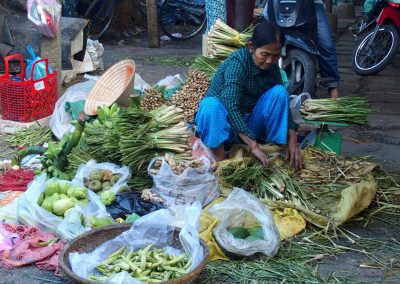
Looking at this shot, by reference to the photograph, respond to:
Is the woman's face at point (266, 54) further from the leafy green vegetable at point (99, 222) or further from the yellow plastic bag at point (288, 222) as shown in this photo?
the leafy green vegetable at point (99, 222)

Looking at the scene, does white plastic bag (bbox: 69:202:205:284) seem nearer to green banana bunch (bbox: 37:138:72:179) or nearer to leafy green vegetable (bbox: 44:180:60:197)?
leafy green vegetable (bbox: 44:180:60:197)

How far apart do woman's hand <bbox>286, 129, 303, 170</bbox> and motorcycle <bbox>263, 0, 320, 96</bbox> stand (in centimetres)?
139

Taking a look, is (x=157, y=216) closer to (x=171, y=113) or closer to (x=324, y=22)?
(x=171, y=113)

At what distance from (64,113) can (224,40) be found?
1.57 metres

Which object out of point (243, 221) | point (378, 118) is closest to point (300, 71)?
point (378, 118)

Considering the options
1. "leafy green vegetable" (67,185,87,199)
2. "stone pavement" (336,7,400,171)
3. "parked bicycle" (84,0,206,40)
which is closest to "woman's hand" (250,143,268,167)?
"leafy green vegetable" (67,185,87,199)

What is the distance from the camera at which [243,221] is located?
4.03 metres

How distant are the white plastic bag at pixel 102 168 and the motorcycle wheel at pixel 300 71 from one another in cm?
218

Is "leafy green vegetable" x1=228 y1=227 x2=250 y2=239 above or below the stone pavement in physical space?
above

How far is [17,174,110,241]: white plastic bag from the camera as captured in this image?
3961 mm

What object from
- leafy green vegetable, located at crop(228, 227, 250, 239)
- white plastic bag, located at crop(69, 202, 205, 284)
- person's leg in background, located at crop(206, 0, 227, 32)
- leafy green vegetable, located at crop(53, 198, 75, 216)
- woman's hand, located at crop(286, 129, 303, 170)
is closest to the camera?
white plastic bag, located at crop(69, 202, 205, 284)

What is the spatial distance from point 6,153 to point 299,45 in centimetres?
274

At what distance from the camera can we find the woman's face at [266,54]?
14.5 ft

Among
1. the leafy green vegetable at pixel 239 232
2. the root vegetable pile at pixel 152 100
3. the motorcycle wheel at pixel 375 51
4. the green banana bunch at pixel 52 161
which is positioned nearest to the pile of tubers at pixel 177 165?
the leafy green vegetable at pixel 239 232
